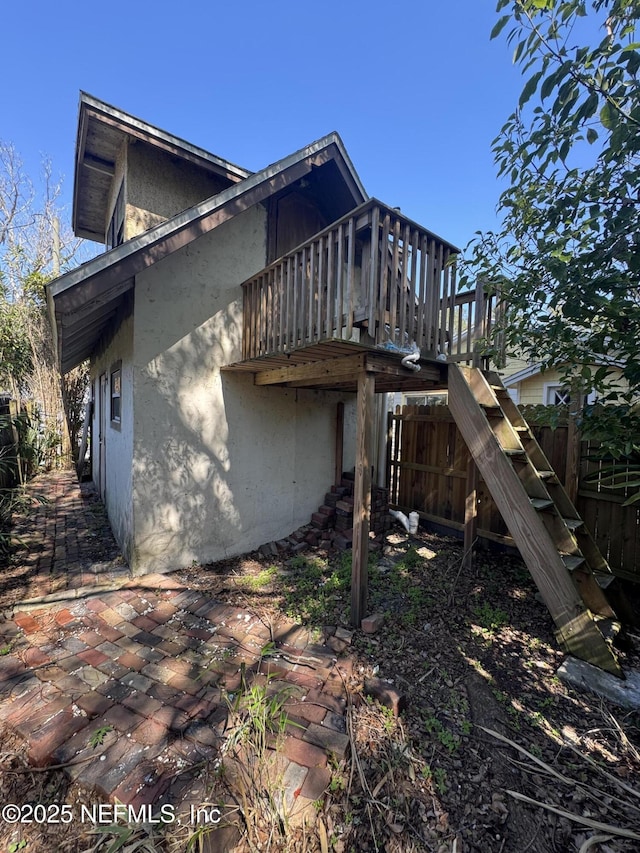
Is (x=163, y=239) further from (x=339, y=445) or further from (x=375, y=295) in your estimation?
(x=339, y=445)

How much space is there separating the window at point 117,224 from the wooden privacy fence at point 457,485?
5666 millimetres

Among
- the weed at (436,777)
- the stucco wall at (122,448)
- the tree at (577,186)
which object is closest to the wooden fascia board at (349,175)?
the tree at (577,186)

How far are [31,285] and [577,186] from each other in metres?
14.8

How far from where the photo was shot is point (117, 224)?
616 cm

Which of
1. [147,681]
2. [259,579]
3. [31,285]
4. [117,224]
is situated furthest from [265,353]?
[31,285]

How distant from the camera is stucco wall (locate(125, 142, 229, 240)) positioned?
16.8 ft

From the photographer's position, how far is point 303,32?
6.09 m

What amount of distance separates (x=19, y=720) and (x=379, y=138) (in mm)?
9516

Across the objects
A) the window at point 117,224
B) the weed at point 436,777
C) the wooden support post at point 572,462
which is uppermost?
the window at point 117,224

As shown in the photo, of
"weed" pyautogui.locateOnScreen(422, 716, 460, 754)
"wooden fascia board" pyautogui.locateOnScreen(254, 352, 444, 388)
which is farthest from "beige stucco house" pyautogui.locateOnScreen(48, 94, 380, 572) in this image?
"weed" pyautogui.locateOnScreen(422, 716, 460, 754)

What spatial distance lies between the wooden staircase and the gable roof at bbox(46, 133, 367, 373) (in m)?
3.28

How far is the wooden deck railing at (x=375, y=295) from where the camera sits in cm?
347

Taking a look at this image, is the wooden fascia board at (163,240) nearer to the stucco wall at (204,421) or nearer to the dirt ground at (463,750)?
the stucco wall at (204,421)

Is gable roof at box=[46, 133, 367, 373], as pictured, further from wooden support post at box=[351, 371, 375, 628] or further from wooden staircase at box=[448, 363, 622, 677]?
wooden staircase at box=[448, 363, 622, 677]
